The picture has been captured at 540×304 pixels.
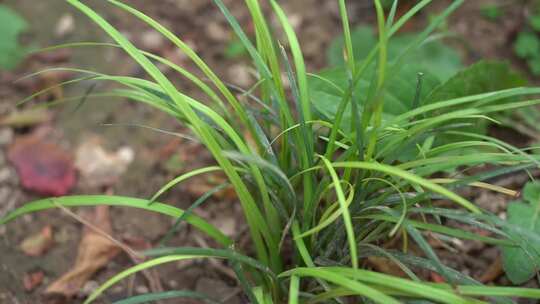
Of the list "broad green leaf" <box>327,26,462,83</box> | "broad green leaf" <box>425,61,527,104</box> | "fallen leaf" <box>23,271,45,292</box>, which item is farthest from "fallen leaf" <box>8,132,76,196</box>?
"broad green leaf" <box>425,61,527,104</box>

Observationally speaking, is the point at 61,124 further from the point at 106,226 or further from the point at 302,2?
the point at 302,2

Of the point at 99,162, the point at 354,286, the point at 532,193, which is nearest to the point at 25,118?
the point at 99,162

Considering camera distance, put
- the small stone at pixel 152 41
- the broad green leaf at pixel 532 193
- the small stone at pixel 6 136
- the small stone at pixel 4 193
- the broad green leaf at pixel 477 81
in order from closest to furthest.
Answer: the broad green leaf at pixel 532 193 → the broad green leaf at pixel 477 81 → the small stone at pixel 4 193 → the small stone at pixel 6 136 → the small stone at pixel 152 41

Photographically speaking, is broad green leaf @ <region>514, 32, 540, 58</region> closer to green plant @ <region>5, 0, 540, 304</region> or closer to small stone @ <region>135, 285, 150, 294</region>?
green plant @ <region>5, 0, 540, 304</region>

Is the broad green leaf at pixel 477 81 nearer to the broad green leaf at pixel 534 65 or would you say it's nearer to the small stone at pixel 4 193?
the broad green leaf at pixel 534 65

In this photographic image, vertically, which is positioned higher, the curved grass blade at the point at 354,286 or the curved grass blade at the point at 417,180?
the curved grass blade at the point at 417,180

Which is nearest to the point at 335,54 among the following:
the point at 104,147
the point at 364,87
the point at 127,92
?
the point at 364,87

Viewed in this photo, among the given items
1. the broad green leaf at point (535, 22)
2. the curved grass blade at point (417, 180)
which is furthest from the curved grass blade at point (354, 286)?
the broad green leaf at point (535, 22)
